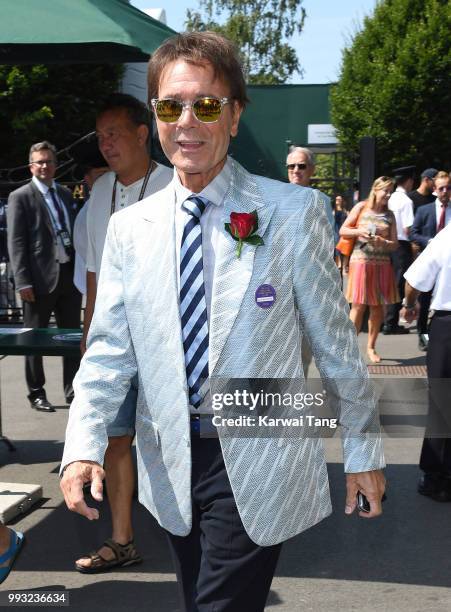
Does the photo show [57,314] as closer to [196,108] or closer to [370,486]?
[196,108]

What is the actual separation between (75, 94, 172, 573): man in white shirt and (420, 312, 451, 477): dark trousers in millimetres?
1920

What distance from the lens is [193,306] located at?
2.54 meters

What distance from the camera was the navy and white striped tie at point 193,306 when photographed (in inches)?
99.2

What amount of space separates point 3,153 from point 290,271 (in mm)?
24088

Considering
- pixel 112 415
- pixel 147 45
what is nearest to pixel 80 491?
pixel 112 415

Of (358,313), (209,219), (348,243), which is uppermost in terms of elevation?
(209,219)

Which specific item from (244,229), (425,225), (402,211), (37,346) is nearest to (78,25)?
(37,346)

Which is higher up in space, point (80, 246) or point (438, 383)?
point (80, 246)

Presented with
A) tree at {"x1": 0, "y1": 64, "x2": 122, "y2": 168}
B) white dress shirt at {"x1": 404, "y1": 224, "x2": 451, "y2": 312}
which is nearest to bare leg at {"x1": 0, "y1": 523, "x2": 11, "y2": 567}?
white dress shirt at {"x1": 404, "y1": 224, "x2": 451, "y2": 312}

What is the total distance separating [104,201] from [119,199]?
96 mm

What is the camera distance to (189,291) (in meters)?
2.55

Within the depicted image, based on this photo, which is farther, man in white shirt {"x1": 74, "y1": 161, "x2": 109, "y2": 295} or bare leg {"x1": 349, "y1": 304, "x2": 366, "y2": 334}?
bare leg {"x1": 349, "y1": 304, "x2": 366, "y2": 334}

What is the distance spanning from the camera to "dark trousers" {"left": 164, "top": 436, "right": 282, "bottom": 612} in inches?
96.8

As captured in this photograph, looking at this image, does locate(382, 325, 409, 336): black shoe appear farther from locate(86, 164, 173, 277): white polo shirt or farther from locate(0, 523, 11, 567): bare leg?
locate(0, 523, 11, 567): bare leg
